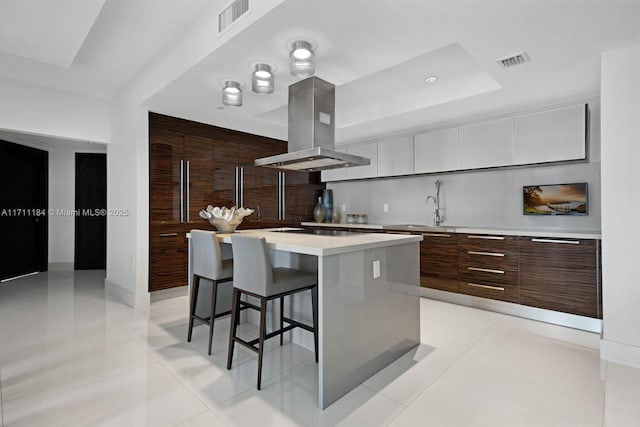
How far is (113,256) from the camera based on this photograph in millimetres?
4207

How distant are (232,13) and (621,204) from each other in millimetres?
3044

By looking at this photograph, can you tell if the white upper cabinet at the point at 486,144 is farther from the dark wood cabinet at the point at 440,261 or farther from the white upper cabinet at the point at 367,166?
the white upper cabinet at the point at 367,166

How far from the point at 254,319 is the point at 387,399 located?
162cm

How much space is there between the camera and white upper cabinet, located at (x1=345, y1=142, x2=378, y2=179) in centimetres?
488

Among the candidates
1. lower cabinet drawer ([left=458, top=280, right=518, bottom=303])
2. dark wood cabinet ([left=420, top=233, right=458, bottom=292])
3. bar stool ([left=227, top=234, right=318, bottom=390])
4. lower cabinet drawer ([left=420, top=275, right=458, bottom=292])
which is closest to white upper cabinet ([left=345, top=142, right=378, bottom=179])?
dark wood cabinet ([left=420, top=233, right=458, bottom=292])

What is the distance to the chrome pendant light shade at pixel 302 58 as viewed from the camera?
2.22 metres

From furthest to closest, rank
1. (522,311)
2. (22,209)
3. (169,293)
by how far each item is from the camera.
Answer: (22,209)
(169,293)
(522,311)

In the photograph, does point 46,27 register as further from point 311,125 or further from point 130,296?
point 130,296

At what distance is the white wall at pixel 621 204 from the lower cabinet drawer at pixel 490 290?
97cm

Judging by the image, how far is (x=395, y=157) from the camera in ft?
15.2

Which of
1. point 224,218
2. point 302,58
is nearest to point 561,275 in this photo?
point 302,58

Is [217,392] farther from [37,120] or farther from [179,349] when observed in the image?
[37,120]

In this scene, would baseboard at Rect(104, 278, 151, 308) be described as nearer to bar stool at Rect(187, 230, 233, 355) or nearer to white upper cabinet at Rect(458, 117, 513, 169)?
bar stool at Rect(187, 230, 233, 355)

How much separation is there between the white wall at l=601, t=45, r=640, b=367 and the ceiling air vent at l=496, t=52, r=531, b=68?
0.54 m
